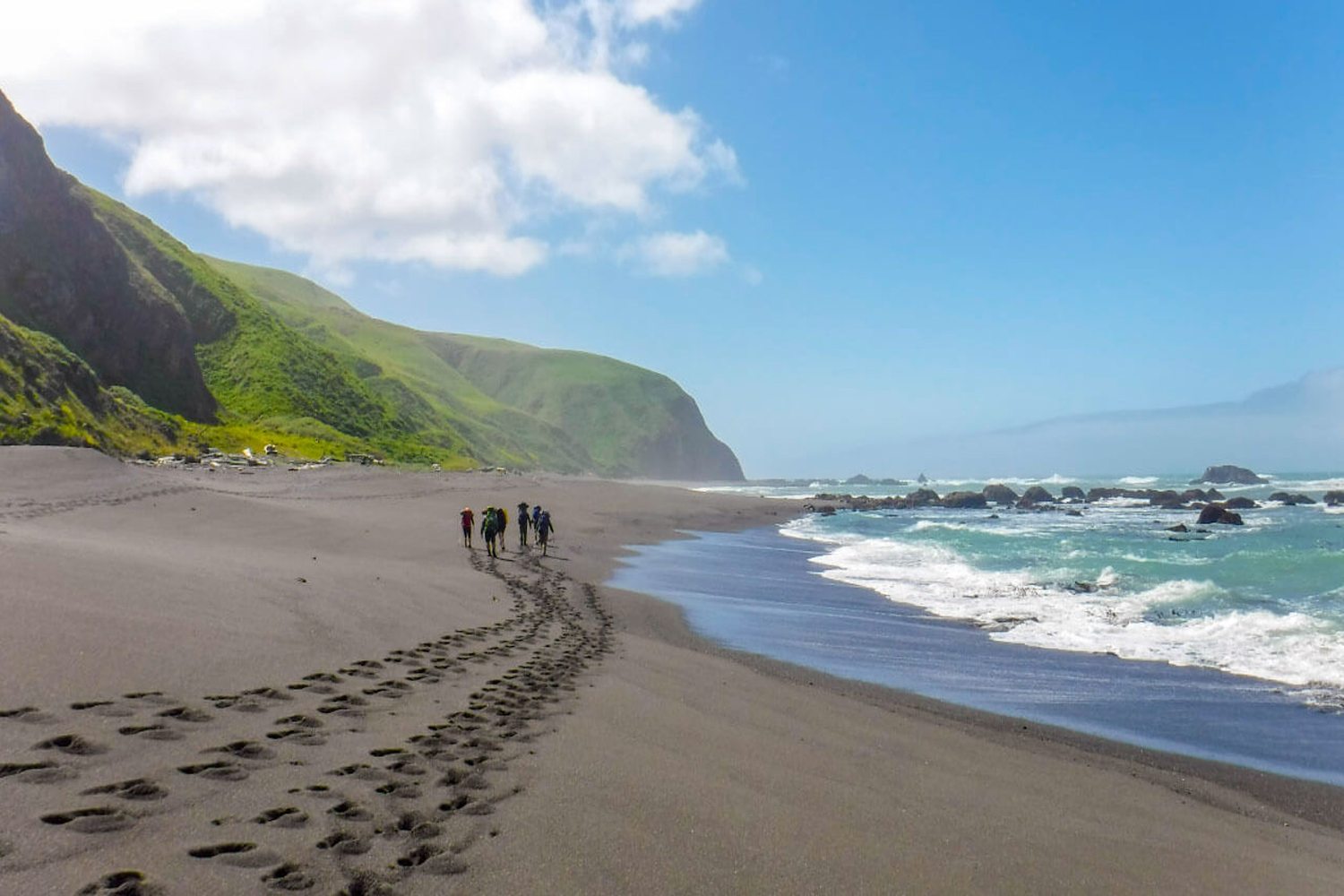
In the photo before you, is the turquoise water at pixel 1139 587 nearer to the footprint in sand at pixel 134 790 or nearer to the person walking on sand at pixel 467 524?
the person walking on sand at pixel 467 524

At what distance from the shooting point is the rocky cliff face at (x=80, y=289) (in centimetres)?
5359

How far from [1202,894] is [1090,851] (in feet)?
2.24

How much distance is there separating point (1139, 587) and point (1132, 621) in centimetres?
527

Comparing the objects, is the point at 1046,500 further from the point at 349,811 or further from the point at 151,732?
the point at 151,732

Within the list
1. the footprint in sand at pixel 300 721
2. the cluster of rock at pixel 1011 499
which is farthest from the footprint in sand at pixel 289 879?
the cluster of rock at pixel 1011 499

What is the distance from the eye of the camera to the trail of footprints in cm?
399

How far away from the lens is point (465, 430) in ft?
429

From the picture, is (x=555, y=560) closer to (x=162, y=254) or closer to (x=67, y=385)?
(x=67, y=385)

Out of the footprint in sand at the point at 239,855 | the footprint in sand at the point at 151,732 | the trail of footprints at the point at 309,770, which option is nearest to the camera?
the footprint in sand at the point at 239,855

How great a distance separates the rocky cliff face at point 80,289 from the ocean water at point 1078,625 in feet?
157

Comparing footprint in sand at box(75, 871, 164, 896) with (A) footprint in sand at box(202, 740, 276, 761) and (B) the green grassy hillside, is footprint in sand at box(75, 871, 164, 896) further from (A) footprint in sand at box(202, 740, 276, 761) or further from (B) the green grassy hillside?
(B) the green grassy hillside

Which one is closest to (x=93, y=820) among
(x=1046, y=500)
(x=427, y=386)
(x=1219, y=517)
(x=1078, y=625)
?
(x=1078, y=625)

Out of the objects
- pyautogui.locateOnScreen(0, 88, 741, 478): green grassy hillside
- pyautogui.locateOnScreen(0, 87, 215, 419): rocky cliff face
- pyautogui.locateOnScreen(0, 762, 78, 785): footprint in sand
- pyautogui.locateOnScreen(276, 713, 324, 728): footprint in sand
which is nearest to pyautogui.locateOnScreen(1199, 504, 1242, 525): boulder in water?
pyautogui.locateOnScreen(276, 713, 324, 728): footprint in sand

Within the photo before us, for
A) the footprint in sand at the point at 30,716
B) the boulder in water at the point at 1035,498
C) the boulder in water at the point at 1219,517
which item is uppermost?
the footprint in sand at the point at 30,716
